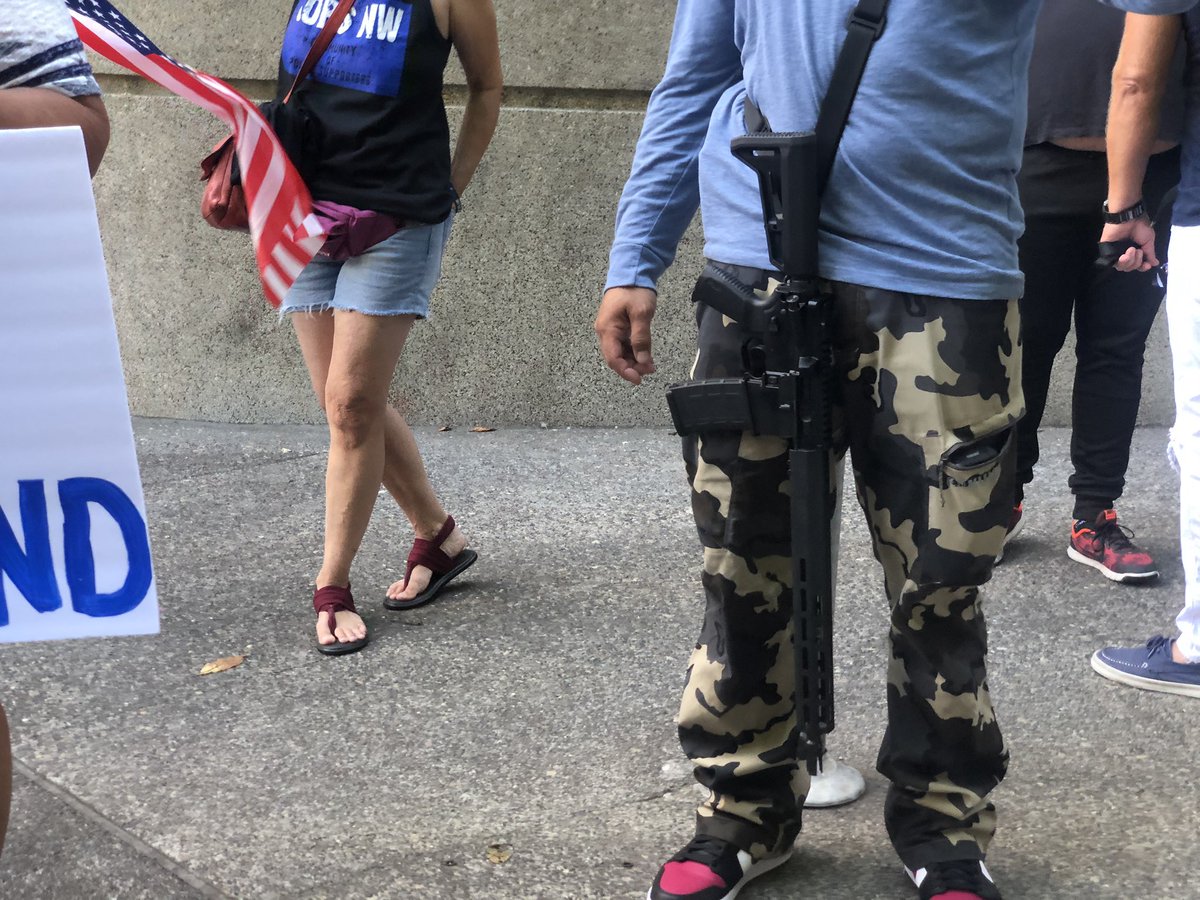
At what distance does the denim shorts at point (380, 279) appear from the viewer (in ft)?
12.1

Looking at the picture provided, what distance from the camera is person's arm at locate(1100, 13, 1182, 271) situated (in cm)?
336

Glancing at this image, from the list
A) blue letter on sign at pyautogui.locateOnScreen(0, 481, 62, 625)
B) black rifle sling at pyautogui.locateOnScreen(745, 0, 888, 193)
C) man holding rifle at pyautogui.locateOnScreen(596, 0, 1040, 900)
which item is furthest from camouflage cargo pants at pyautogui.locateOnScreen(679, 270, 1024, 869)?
blue letter on sign at pyautogui.locateOnScreen(0, 481, 62, 625)

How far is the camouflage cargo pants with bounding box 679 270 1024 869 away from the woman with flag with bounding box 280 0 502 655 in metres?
1.49

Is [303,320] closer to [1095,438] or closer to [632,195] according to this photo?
[632,195]

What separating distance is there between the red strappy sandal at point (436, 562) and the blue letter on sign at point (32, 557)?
226cm

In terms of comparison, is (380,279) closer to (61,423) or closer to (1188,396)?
(61,423)

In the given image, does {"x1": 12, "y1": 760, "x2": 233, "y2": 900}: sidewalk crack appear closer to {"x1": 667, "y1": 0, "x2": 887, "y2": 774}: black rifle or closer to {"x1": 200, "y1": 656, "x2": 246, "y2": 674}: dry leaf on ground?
A: {"x1": 200, "y1": 656, "x2": 246, "y2": 674}: dry leaf on ground

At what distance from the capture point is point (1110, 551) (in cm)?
427

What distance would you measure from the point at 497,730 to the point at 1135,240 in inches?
82.1

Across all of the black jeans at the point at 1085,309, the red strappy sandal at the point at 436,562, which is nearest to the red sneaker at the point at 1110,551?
the black jeans at the point at 1085,309

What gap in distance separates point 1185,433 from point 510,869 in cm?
191

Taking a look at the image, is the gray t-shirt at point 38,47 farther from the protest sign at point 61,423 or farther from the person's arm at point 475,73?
the person's arm at point 475,73

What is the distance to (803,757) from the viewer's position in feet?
7.68

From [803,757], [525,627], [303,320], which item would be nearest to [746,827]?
[803,757]
